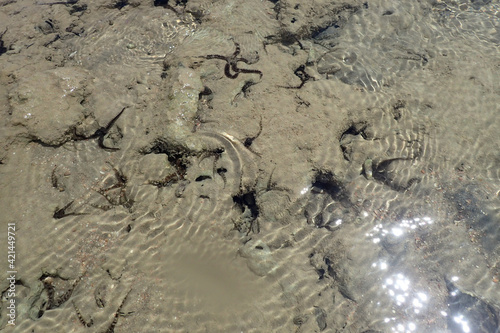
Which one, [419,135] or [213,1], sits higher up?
[213,1]

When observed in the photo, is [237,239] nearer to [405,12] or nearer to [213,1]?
[213,1]

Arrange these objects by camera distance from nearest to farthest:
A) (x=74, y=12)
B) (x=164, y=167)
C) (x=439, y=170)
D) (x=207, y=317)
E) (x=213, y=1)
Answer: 1. (x=207, y=317)
2. (x=164, y=167)
3. (x=439, y=170)
4. (x=213, y=1)
5. (x=74, y=12)

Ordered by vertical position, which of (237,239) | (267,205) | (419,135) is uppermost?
(419,135)

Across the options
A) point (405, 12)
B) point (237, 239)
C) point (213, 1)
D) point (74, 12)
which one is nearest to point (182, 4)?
point (213, 1)

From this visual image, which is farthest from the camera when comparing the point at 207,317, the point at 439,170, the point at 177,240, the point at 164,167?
the point at 439,170

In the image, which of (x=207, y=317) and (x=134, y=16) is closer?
(x=207, y=317)

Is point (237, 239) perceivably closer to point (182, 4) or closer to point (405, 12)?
point (182, 4)
